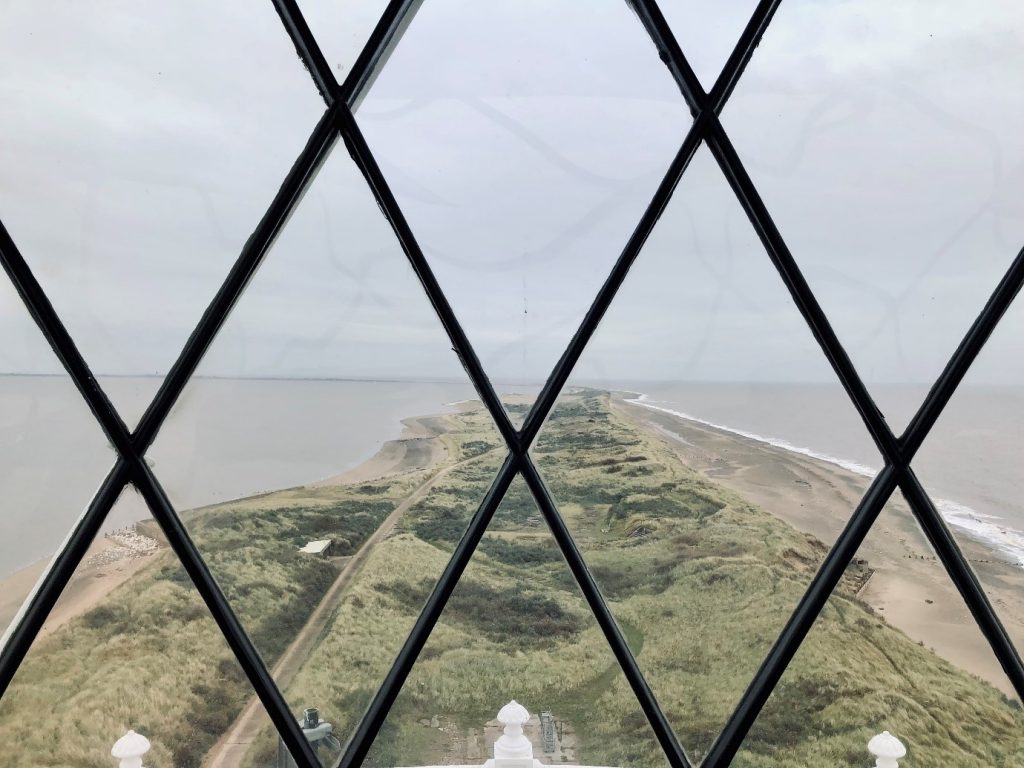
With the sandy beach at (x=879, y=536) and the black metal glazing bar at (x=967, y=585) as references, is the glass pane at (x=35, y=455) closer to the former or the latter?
the sandy beach at (x=879, y=536)

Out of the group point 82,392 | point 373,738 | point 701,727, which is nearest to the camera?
point 82,392

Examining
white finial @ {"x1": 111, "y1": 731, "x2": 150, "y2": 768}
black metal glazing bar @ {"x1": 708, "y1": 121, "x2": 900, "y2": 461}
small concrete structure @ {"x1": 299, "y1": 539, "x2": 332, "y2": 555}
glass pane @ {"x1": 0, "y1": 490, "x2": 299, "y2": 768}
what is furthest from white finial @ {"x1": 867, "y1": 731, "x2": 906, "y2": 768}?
white finial @ {"x1": 111, "y1": 731, "x2": 150, "y2": 768}

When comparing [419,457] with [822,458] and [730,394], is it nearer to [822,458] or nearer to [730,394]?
[730,394]

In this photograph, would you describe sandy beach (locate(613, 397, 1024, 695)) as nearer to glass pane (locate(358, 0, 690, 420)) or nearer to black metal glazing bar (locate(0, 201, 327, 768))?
glass pane (locate(358, 0, 690, 420))

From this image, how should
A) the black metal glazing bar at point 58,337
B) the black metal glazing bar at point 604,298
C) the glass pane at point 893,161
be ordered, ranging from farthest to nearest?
the glass pane at point 893,161 < the black metal glazing bar at point 604,298 < the black metal glazing bar at point 58,337

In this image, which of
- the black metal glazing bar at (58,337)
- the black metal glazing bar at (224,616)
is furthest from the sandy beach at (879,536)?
the black metal glazing bar at (58,337)

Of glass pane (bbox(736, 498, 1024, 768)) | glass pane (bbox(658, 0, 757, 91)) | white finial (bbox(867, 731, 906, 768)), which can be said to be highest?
glass pane (bbox(658, 0, 757, 91))

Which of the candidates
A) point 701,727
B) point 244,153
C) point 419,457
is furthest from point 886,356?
point 244,153
